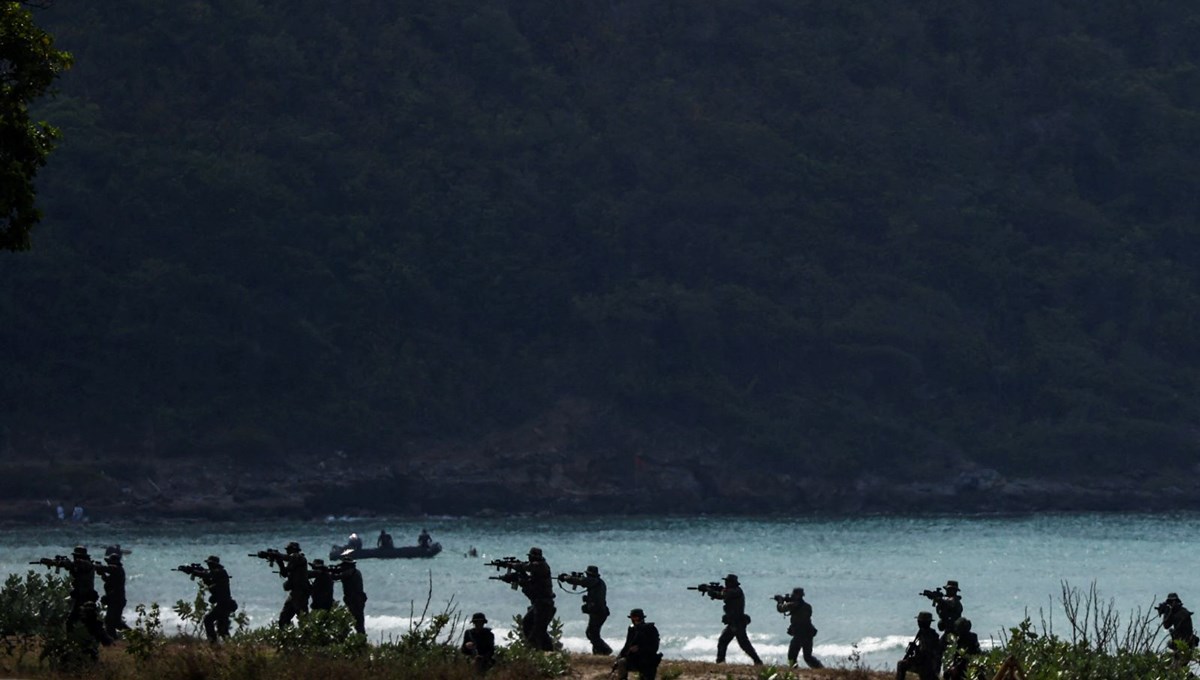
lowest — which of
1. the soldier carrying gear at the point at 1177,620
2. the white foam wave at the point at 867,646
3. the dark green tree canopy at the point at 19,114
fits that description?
the white foam wave at the point at 867,646

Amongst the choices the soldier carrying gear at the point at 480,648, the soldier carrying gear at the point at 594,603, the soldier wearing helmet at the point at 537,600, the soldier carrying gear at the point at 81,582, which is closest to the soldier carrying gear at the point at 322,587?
the soldier wearing helmet at the point at 537,600

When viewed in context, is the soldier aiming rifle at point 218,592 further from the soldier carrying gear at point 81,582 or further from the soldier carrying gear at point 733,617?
the soldier carrying gear at point 733,617

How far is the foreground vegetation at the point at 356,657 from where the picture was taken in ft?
63.6

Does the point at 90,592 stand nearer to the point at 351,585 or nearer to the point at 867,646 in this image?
the point at 351,585

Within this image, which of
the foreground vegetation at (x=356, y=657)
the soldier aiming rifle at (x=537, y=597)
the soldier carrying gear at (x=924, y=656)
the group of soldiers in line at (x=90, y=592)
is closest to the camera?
the foreground vegetation at (x=356, y=657)

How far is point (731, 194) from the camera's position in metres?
111

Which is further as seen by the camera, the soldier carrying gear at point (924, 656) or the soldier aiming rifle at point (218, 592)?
the soldier aiming rifle at point (218, 592)

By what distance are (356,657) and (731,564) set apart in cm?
4462

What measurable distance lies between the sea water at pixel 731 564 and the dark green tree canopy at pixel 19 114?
301 inches

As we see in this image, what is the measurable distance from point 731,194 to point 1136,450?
25800mm

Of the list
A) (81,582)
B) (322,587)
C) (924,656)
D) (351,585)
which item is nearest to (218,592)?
(322,587)

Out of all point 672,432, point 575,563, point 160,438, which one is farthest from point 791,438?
point 575,563

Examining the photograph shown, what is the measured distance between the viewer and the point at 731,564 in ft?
214

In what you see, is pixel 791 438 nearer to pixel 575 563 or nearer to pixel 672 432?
pixel 672 432
